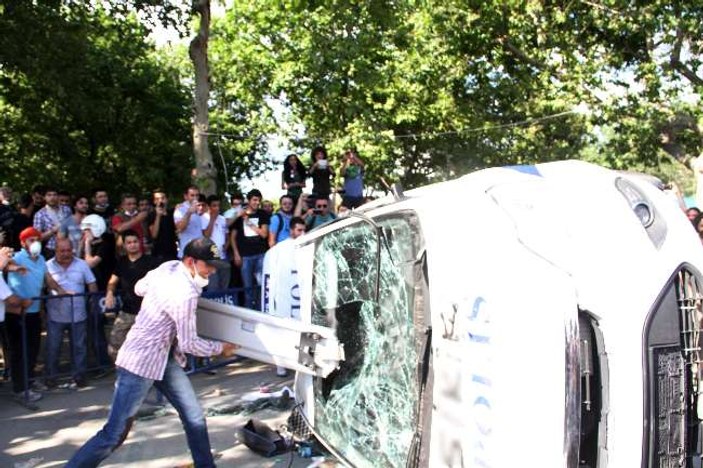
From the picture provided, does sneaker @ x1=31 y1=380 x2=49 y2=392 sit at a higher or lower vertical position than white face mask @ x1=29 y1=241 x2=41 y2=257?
lower

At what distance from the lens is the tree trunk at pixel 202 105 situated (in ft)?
35.1

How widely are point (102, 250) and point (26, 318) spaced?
68.1 inches

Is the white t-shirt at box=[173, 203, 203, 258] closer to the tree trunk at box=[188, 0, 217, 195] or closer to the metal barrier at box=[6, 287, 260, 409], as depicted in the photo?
the metal barrier at box=[6, 287, 260, 409]

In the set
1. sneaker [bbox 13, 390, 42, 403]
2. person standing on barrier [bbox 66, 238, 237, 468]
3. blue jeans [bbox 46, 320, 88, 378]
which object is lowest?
sneaker [bbox 13, 390, 42, 403]

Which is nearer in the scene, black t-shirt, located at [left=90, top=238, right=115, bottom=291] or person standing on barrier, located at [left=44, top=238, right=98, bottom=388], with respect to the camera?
person standing on barrier, located at [left=44, top=238, right=98, bottom=388]

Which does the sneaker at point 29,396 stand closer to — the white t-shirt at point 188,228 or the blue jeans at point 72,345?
the blue jeans at point 72,345

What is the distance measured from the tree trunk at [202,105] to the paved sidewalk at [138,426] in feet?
14.0

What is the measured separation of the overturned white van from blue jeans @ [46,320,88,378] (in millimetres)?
4669

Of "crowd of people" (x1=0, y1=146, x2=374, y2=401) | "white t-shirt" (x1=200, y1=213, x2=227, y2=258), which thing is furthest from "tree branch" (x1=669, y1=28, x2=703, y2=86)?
"white t-shirt" (x1=200, y1=213, x2=227, y2=258)

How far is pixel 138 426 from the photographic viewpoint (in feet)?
18.3

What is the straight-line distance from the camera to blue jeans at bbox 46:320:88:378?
6879 mm

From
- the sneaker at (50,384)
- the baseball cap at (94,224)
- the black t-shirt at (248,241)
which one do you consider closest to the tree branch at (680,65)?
the black t-shirt at (248,241)

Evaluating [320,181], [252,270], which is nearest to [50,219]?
[252,270]

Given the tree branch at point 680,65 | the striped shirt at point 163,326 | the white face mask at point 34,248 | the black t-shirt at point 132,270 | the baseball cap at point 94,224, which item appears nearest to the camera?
the striped shirt at point 163,326
